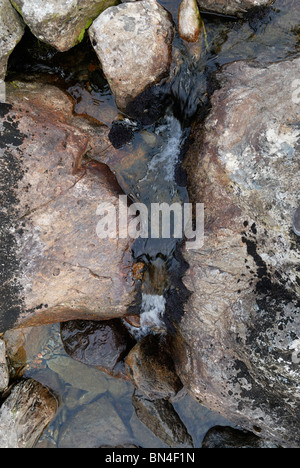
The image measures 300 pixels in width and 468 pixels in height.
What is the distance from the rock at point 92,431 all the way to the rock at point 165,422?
0.39 meters

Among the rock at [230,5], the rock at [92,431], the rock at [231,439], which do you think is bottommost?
the rock at [92,431]

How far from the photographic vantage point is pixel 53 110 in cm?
311

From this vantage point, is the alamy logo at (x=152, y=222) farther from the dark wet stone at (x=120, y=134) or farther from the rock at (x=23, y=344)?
the rock at (x=23, y=344)

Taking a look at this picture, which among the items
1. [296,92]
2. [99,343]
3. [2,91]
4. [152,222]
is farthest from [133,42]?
[99,343]

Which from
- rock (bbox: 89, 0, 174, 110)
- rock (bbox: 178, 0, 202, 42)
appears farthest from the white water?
rock (bbox: 178, 0, 202, 42)

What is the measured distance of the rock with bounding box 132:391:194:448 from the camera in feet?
12.9

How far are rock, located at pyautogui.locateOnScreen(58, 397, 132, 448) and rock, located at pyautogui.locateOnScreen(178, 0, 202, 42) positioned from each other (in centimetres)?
421

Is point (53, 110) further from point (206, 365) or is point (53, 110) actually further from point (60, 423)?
point (60, 423)

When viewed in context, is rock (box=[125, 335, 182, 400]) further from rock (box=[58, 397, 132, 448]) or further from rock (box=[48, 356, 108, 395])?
rock (box=[58, 397, 132, 448])

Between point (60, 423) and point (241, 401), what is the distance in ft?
7.82

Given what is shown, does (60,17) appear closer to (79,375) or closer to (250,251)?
(250,251)

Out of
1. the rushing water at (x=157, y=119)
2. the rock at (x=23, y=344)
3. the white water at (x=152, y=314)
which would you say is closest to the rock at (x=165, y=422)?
the rushing water at (x=157, y=119)

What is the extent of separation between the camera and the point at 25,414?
375 centimetres

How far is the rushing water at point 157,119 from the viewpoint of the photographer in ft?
9.91
